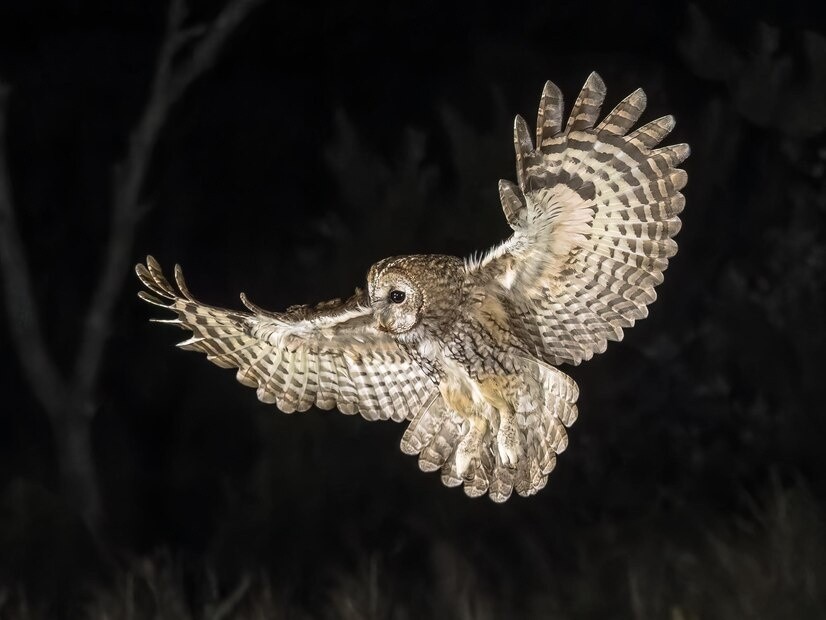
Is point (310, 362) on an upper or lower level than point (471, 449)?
upper

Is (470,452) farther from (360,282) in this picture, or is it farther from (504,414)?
(360,282)

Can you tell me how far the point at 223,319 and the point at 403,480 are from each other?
1.33 feet

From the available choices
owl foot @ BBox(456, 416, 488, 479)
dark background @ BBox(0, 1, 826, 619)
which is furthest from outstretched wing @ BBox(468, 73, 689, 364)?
dark background @ BBox(0, 1, 826, 619)

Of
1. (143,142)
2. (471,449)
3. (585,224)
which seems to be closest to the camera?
(585,224)

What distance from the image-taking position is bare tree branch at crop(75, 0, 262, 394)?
5.15ft

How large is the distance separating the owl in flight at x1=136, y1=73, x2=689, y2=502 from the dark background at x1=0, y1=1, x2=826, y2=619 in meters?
0.23

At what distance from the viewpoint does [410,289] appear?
1125 millimetres

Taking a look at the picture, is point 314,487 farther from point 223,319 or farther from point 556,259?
point 556,259

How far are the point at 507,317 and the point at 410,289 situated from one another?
0.41 feet
